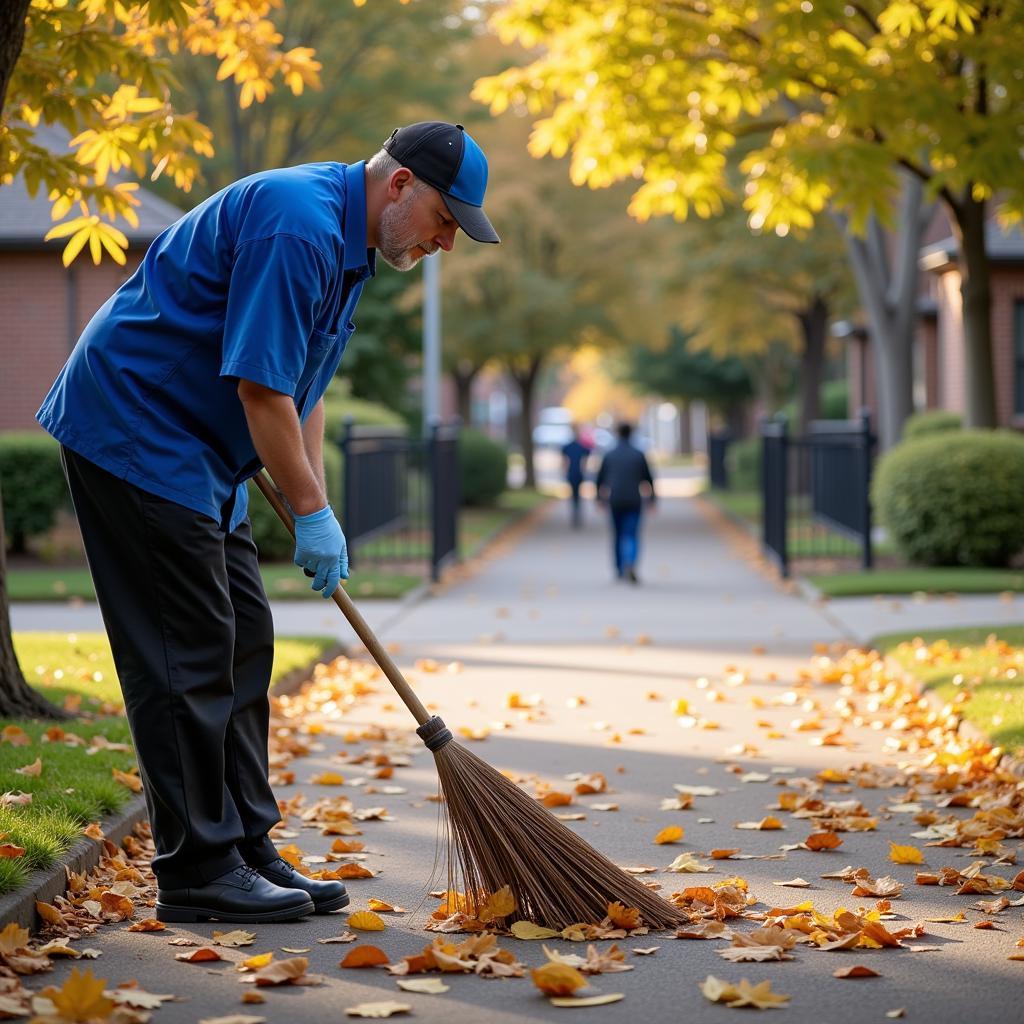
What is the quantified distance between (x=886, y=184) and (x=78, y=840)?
10934mm

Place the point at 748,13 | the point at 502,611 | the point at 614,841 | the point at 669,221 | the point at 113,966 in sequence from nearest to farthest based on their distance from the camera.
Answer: the point at 113,966, the point at 614,841, the point at 502,611, the point at 748,13, the point at 669,221

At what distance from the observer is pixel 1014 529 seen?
1567cm

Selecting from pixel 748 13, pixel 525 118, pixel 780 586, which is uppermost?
pixel 525 118

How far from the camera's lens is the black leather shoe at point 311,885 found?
189 inches

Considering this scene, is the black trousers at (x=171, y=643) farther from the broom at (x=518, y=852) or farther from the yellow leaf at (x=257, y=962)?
the yellow leaf at (x=257, y=962)

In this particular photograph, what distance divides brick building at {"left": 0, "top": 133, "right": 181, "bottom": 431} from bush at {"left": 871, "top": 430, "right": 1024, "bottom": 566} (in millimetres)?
9608

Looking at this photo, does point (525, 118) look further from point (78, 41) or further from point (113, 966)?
point (113, 966)

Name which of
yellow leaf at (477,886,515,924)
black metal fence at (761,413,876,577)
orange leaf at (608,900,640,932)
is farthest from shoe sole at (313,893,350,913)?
black metal fence at (761,413,876,577)

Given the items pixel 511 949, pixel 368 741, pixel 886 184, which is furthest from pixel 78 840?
pixel 886 184

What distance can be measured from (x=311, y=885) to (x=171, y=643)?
33.6 inches

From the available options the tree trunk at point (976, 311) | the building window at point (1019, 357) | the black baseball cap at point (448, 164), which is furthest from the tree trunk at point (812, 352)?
the black baseball cap at point (448, 164)

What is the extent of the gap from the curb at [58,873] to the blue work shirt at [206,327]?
3.77 feet

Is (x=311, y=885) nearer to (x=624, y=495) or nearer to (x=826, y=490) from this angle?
(x=624, y=495)

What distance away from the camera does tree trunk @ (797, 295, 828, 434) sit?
114 feet
